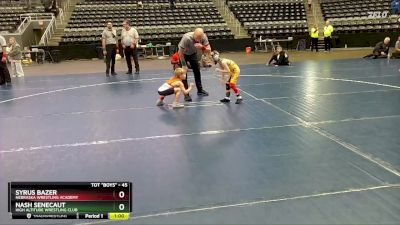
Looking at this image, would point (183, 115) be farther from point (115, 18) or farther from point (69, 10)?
point (69, 10)

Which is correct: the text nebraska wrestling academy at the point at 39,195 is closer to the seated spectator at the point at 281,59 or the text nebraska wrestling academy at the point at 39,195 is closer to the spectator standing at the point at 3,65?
the spectator standing at the point at 3,65

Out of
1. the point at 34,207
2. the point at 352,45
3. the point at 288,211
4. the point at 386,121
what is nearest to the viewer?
the point at 34,207

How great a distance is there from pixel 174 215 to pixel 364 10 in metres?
27.1

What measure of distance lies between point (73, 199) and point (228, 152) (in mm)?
2379

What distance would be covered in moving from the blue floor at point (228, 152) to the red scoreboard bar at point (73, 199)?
0.55 m

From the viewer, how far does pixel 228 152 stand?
4.55 meters

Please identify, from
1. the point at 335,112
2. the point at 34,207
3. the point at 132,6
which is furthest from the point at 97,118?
A: the point at 132,6

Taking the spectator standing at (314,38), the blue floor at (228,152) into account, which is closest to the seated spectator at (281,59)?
the blue floor at (228,152)

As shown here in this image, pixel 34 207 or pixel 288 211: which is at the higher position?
pixel 34 207

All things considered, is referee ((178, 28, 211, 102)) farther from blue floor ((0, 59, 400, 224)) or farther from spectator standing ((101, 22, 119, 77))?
spectator standing ((101, 22, 119, 77))

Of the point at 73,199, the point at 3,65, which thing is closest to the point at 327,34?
the point at 3,65

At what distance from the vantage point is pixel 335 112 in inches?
251

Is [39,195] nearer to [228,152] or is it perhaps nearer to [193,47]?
[228,152]

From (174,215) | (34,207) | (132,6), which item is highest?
(132,6)
